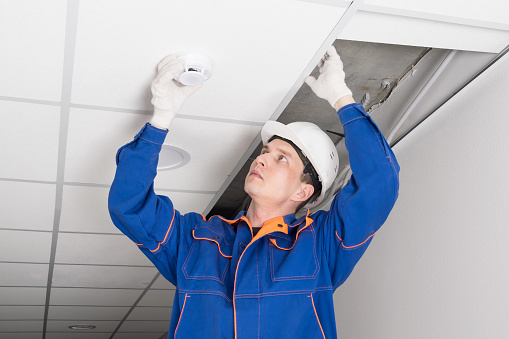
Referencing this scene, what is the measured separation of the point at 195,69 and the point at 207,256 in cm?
67

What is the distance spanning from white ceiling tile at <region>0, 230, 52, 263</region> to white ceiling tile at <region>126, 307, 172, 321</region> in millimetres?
1484

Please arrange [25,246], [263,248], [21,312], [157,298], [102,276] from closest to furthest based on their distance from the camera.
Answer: [263,248] → [25,246] → [102,276] → [157,298] → [21,312]

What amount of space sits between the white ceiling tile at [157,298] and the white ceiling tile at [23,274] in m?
0.86

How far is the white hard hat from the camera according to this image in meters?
2.19

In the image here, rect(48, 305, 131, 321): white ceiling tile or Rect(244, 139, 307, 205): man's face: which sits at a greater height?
Rect(48, 305, 131, 321): white ceiling tile

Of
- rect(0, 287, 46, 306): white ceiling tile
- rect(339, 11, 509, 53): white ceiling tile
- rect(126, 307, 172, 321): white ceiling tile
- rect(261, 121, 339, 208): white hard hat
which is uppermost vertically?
rect(0, 287, 46, 306): white ceiling tile

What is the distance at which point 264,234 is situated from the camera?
1.96 m

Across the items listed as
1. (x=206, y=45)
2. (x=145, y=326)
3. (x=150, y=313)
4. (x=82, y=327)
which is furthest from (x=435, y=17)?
(x=82, y=327)

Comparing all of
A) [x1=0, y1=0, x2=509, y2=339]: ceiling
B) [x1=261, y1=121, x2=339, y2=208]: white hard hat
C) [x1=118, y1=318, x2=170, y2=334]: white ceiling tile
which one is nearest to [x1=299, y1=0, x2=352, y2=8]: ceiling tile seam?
[x1=0, y1=0, x2=509, y2=339]: ceiling

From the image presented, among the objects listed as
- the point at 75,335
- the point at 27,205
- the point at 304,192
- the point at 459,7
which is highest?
the point at 75,335

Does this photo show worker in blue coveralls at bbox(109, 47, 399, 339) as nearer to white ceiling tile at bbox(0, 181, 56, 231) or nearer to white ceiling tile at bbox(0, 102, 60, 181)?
white ceiling tile at bbox(0, 102, 60, 181)

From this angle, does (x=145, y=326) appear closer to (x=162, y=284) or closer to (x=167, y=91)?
(x=162, y=284)

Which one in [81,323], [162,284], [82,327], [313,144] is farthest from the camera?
[82,327]

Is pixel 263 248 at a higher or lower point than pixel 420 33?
lower
